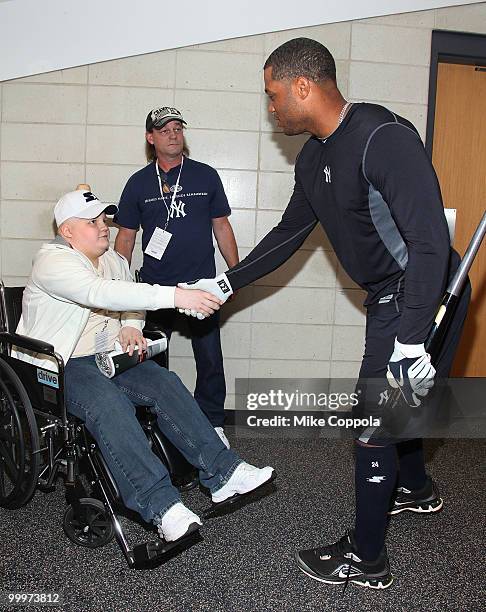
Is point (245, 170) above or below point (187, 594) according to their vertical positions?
above

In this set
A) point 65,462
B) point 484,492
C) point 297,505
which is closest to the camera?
point 65,462

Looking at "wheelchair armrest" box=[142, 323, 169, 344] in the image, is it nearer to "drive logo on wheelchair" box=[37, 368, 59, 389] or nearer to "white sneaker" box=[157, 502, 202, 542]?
"drive logo on wheelchair" box=[37, 368, 59, 389]

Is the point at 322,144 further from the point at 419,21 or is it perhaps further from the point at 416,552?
the point at 419,21

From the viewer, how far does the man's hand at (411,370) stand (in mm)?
1709

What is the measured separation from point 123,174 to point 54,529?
6.13 feet

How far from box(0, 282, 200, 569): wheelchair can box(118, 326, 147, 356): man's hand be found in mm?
282

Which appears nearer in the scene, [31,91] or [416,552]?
[416,552]

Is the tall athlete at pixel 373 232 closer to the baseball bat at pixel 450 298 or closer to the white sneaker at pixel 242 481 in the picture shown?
the baseball bat at pixel 450 298

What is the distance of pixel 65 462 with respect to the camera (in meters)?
2.11

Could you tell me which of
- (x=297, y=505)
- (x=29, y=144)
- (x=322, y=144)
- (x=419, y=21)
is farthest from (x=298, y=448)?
(x=419, y=21)

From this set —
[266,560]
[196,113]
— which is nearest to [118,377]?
[266,560]

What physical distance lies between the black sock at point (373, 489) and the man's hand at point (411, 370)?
0.23 metres

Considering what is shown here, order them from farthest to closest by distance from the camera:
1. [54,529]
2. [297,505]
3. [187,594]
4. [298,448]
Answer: [298,448] → [297,505] → [54,529] → [187,594]

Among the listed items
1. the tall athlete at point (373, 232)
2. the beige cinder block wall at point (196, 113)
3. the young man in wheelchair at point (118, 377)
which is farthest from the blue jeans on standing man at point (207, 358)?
the tall athlete at point (373, 232)
